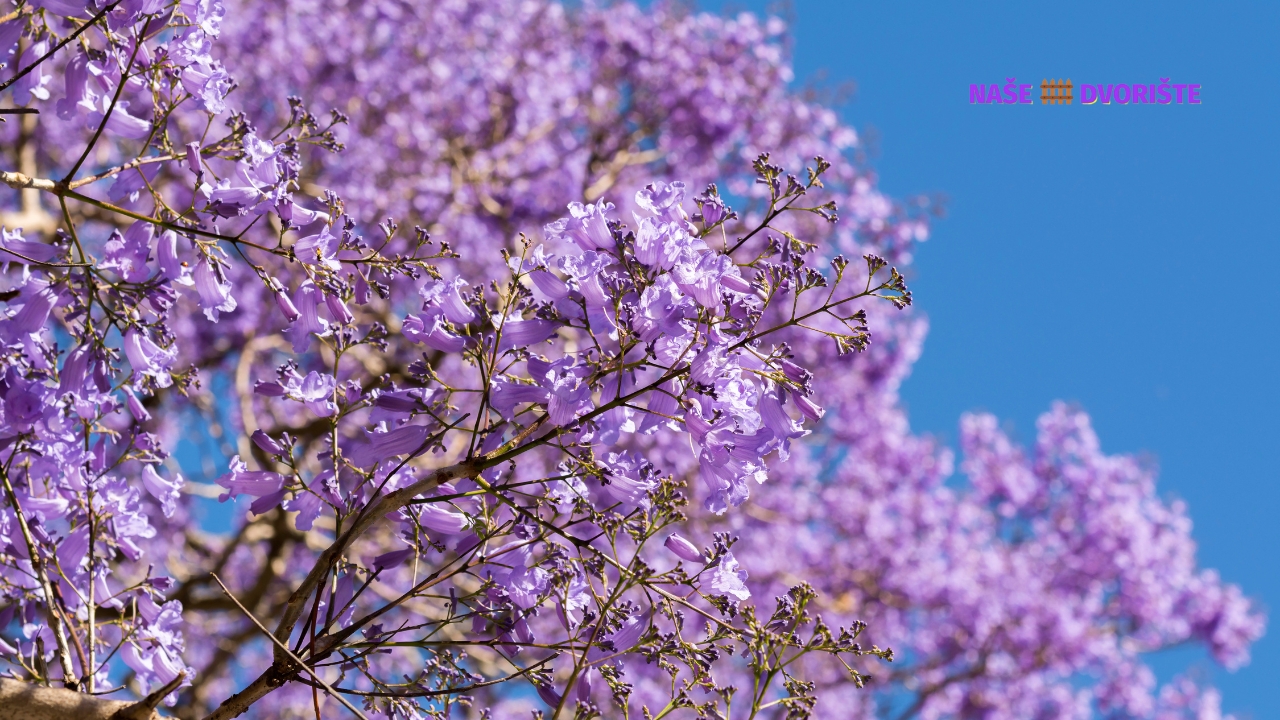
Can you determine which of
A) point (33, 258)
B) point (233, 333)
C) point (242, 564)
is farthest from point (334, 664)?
point (242, 564)

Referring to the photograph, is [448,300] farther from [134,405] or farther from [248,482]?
[134,405]

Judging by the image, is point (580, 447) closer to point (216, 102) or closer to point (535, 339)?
point (535, 339)

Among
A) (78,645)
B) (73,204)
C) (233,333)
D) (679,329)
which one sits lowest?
(78,645)

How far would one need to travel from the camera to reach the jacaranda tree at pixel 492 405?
220cm

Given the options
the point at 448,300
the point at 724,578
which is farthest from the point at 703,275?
the point at 724,578

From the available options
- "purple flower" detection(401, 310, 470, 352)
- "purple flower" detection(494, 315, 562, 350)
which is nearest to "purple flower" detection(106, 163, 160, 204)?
"purple flower" detection(401, 310, 470, 352)

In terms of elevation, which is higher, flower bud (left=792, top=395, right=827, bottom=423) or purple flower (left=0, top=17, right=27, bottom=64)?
purple flower (left=0, top=17, right=27, bottom=64)

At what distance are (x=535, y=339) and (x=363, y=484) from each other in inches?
19.7

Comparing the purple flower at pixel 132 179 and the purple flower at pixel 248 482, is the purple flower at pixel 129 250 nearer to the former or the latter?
the purple flower at pixel 132 179

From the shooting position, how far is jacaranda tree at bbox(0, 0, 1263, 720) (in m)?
2.20

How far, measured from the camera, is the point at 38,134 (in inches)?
391

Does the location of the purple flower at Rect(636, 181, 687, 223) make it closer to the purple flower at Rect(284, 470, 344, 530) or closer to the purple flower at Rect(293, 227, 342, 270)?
the purple flower at Rect(293, 227, 342, 270)

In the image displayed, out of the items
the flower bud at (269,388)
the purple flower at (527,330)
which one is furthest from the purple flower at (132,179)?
the purple flower at (527,330)

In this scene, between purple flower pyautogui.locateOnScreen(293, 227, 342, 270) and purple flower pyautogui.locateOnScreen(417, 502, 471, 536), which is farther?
purple flower pyautogui.locateOnScreen(293, 227, 342, 270)
